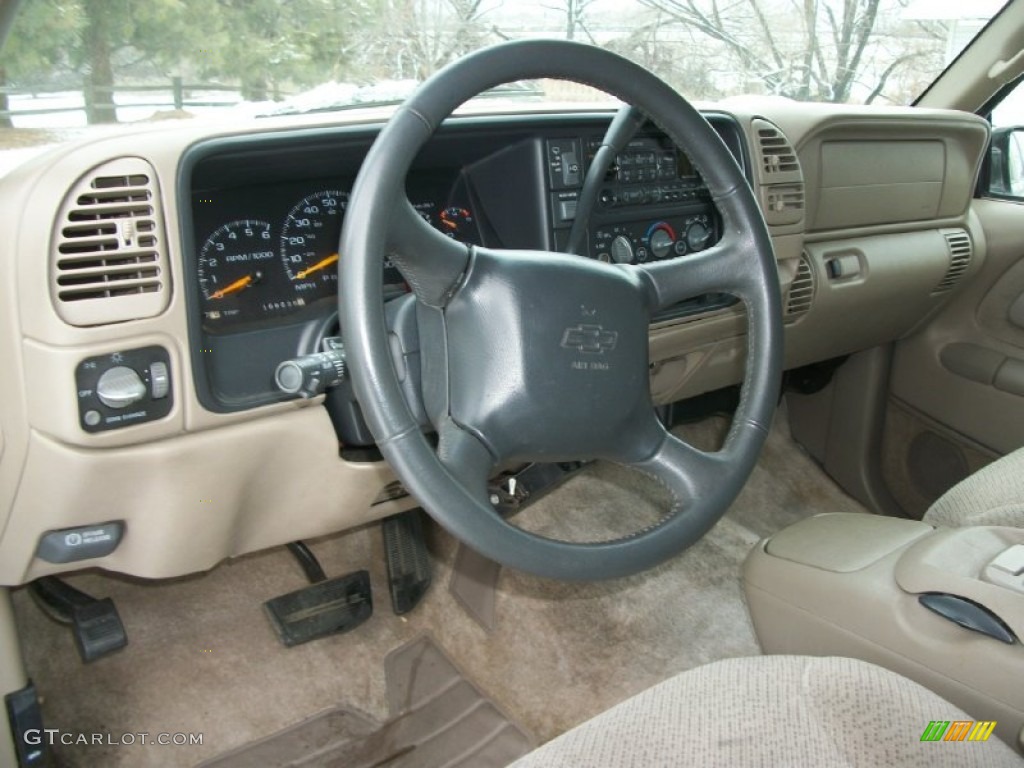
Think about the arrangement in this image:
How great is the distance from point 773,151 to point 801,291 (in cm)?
34

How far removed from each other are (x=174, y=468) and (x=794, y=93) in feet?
5.62

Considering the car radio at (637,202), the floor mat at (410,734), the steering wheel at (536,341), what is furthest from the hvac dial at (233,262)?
the floor mat at (410,734)

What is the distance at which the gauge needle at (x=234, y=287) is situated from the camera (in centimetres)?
136

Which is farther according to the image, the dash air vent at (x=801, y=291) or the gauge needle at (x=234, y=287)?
the dash air vent at (x=801, y=291)

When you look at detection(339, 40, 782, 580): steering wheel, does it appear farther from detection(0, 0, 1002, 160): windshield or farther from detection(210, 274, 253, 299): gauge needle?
detection(210, 274, 253, 299): gauge needle

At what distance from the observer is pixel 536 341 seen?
1.13m

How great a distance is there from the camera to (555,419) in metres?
1.15

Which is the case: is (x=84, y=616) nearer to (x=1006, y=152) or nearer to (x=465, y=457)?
(x=465, y=457)

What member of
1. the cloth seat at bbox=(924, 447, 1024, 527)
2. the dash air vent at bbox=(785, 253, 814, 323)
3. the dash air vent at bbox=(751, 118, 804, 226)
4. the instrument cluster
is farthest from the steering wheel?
the dash air vent at bbox=(785, 253, 814, 323)

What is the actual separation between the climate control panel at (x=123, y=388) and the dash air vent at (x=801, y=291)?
141cm

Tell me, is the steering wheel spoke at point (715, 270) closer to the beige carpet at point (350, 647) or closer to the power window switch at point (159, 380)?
the power window switch at point (159, 380)

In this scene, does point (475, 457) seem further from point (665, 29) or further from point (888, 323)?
point (888, 323)

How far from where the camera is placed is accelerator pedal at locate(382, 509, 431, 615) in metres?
2.10

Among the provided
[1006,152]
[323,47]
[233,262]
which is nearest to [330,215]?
[233,262]
